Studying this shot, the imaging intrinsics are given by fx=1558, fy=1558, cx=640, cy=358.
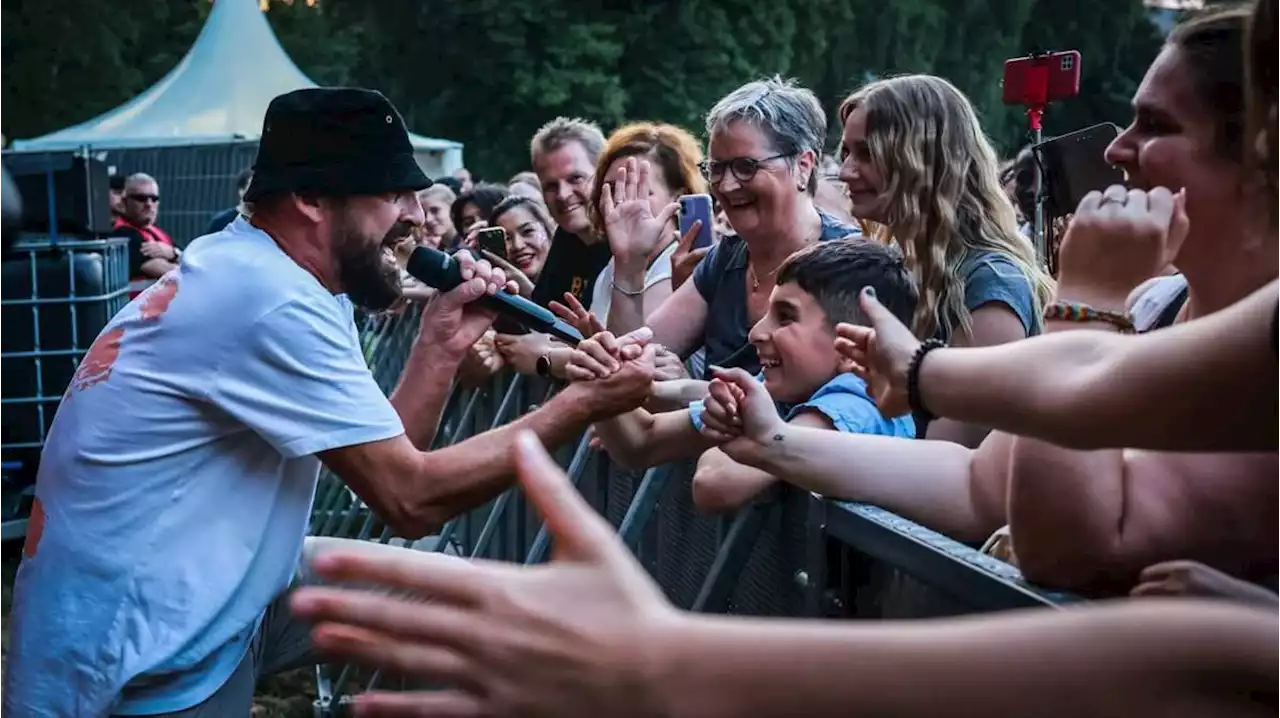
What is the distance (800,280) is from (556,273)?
110 inches

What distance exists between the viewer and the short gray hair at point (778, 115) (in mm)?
4500

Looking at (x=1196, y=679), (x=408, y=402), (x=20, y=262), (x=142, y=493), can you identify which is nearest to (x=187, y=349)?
(x=142, y=493)

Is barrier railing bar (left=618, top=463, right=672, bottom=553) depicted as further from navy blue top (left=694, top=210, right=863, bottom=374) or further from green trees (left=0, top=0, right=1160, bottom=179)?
green trees (left=0, top=0, right=1160, bottom=179)

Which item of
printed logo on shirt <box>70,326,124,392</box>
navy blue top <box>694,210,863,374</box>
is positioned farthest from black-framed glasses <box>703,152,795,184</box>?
printed logo on shirt <box>70,326,124,392</box>

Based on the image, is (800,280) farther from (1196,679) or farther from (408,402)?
(1196,679)

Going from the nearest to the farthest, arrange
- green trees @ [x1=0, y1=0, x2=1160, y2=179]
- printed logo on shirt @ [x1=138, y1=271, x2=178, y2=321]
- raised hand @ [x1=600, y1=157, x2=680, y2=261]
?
printed logo on shirt @ [x1=138, y1=271, x2=178, y2=321]
raised hand @ [x1=600, y1=157, x2=680, y2=261]
green trees @ [x1=0, y1=0, x2=1160, y2=179]

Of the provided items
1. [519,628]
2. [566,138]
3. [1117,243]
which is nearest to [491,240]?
[566,138]

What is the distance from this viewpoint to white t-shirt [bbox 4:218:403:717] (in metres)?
3.11

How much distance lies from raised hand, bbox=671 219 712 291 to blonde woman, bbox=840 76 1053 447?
87 centimetres

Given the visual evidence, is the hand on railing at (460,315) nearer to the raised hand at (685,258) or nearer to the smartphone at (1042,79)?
the raised hand at (685,258)

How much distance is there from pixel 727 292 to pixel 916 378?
8.35 ft

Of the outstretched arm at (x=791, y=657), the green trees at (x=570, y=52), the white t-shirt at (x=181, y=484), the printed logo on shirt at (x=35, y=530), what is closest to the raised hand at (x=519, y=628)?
the outstretched arm at (x=791, y=657)

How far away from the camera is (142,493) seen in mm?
3158

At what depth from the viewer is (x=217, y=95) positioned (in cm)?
2078
